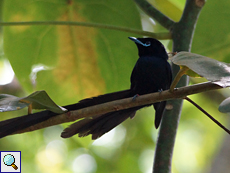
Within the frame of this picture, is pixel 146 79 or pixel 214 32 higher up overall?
pixel 214 32

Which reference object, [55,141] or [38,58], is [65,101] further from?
[55,141]

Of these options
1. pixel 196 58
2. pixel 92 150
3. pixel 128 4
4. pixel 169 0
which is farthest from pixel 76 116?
pixel 92 150

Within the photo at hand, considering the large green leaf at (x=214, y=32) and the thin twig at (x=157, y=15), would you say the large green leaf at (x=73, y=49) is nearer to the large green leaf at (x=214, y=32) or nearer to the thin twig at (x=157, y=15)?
the thin twig at (x=157, y=15)

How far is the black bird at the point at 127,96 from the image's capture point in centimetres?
114

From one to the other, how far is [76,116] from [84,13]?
1.03 meters

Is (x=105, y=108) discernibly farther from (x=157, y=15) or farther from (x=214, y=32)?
(x=214, y=32)

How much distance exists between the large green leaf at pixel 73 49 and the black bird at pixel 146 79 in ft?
0.44

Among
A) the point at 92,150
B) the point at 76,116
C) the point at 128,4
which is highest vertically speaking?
the point at 128,4

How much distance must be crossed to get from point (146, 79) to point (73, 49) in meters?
0.50

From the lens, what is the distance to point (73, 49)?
1.96 m

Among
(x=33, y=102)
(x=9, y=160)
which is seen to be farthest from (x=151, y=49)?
(x=33, y=102)

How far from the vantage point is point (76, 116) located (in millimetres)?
1076

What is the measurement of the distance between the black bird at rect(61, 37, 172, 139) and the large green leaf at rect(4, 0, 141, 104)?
14 cm

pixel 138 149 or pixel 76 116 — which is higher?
pixel 138 149
